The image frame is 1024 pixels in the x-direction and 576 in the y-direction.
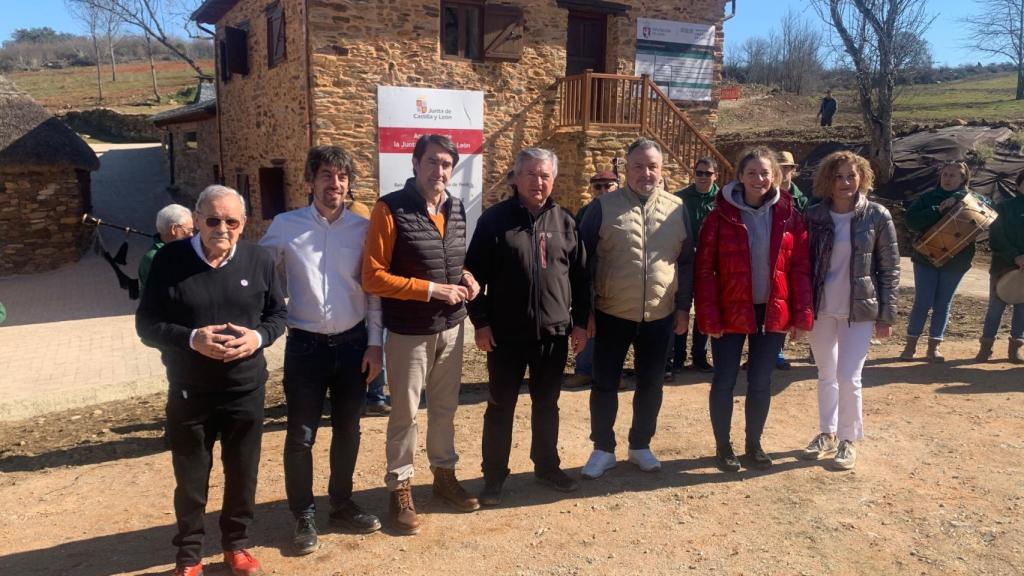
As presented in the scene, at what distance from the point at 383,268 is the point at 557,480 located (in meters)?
1.57

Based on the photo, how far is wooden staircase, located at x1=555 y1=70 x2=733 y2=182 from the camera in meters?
11.1

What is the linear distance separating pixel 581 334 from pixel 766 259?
111 centimetres

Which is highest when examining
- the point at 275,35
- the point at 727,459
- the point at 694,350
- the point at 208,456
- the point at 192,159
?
the point at 275,35

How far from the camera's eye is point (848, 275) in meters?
3.93

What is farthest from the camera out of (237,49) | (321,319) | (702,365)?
(237,49)

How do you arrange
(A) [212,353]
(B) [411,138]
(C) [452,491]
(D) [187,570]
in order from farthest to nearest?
(B) [411,138], (C) [452,491], (D) [187,570], (A) [212,353]

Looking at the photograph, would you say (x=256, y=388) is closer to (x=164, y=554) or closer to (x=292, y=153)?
(x=164, y=554)

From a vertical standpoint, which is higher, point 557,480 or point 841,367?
point 841,367

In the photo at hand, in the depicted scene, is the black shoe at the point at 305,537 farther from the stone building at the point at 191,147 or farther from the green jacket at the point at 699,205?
the stone building at the point at 191,147

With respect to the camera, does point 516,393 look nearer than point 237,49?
Yes

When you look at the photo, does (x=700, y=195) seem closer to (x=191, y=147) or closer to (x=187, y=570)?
(x=187, y=570)

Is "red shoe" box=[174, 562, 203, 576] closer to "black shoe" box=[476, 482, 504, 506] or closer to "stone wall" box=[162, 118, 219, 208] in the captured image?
"black shoe" box=[476, 482, 504, 506]

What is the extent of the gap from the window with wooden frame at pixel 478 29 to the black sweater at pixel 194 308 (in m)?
8.58

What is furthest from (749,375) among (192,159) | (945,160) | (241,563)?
(192,159)
